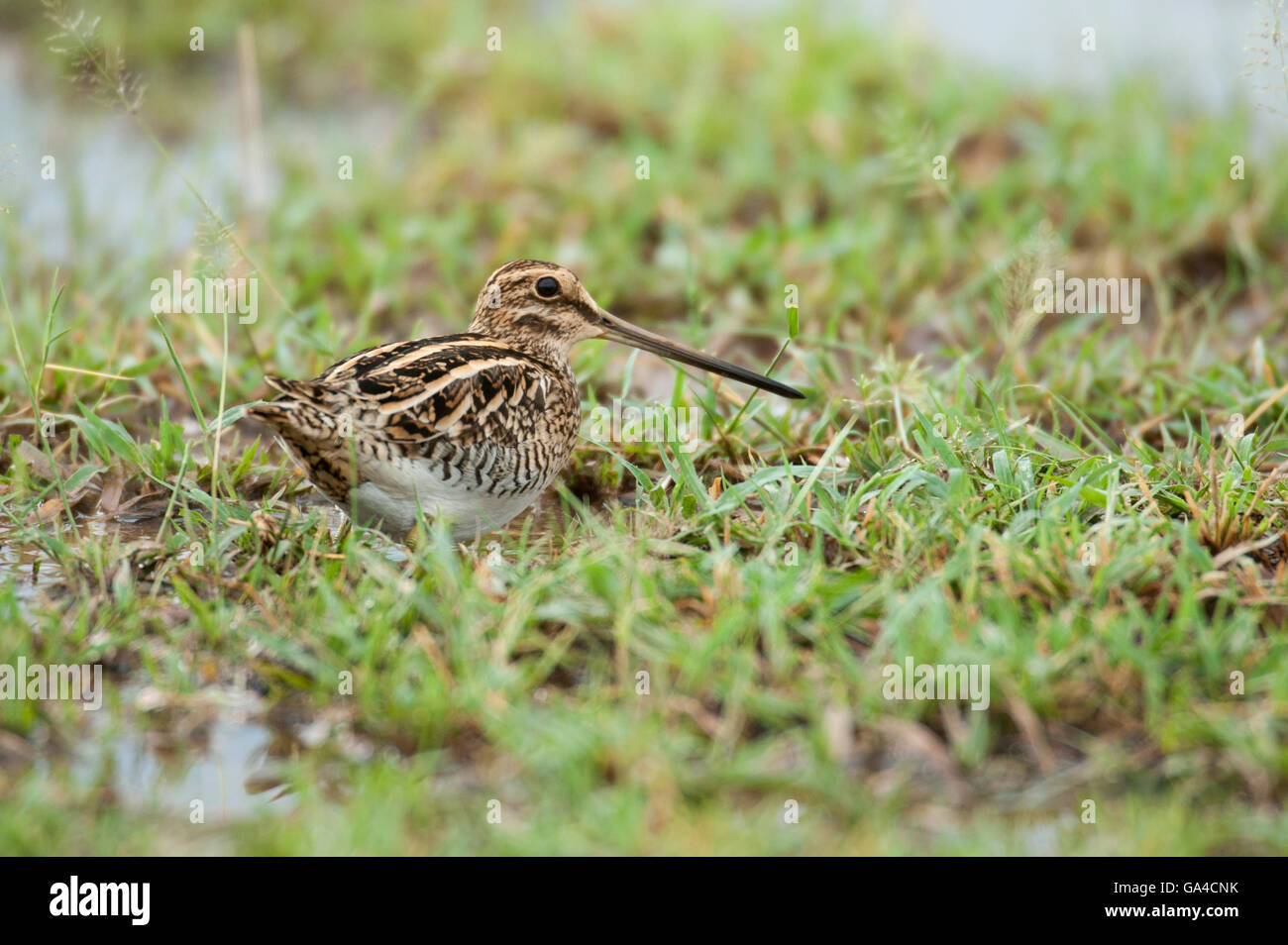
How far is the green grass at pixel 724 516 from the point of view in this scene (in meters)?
3.53

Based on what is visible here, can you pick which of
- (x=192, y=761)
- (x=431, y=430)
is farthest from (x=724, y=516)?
(x=192, y=761)

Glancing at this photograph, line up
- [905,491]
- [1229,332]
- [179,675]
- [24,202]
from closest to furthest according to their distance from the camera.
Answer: [179,675], [905,491], [1229,332], [24,202]

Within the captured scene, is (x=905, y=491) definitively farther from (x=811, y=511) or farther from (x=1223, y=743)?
(x=1223, y=743)

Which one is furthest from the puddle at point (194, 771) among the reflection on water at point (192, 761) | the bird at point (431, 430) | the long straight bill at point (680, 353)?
the long straight bill at point (680, 353)

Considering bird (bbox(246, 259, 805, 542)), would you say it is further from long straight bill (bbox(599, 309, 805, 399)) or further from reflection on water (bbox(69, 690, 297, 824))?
reflection on water (bbox(69, 690, 297, 824))

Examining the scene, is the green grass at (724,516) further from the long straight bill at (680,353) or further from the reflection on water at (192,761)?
the long straight bill at (680,353)

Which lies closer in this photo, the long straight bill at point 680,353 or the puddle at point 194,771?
the puddle at point 194,771

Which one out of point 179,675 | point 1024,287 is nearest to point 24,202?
point 179,675

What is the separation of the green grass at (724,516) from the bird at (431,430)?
7.4 inches

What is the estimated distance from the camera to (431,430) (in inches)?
177

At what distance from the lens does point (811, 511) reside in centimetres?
473

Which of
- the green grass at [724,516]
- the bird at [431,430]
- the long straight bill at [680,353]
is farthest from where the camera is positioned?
the long straight bill at [680,353]

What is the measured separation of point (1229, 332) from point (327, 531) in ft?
13.8

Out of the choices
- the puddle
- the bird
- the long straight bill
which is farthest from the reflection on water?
the long straight bill
